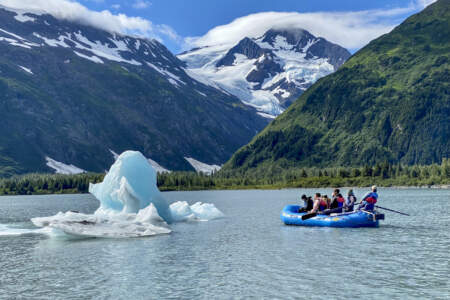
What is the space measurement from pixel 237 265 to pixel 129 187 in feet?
91.1

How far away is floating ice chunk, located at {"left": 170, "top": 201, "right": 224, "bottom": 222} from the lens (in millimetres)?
75688

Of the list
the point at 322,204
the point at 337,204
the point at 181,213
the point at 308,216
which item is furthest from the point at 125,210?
the point at 337,204

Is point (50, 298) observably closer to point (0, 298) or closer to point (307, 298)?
point (0, 298)

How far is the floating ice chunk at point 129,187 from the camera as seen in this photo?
63.4 m

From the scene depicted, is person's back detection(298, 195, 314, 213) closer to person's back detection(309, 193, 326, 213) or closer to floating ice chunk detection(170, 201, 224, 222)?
person's back detection(309, 193, 326, 213)

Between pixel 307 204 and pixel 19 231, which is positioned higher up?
pixel 307 204

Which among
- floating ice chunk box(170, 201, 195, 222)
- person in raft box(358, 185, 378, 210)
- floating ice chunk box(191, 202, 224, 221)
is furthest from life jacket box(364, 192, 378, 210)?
floating ice chunk box(170, 201, 195, 222)

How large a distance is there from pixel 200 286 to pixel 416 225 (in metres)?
40.0

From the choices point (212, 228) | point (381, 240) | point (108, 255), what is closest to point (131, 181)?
point (212, 228)

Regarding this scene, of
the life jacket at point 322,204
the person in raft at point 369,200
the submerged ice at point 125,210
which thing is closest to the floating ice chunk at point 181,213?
the submerged ice at point 125,210

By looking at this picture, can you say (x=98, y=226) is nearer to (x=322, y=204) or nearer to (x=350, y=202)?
(x=322, y=204)

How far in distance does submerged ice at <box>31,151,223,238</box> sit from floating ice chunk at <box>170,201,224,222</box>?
1.00ft

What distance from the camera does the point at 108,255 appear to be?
43.7 m

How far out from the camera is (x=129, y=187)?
2467 inches
